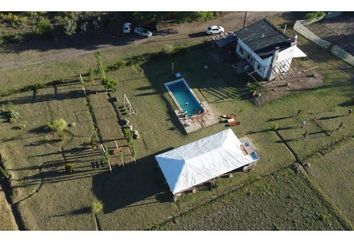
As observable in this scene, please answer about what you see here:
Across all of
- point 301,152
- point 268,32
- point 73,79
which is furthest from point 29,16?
point 301,152

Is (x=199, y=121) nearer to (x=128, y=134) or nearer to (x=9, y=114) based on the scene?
(x=128, y=134)

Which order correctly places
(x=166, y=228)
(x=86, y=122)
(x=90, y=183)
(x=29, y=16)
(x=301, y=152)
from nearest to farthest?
(x=166, y=228)
(x=90, y=183)
(x=301, y=152)
(x=86, y=122)
(x=29, y=16)

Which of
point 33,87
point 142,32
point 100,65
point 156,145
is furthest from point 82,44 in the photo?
point 156,145

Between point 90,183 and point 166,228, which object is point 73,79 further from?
point 166,228

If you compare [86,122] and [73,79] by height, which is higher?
[73,79]

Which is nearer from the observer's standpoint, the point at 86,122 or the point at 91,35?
the point at 86,122

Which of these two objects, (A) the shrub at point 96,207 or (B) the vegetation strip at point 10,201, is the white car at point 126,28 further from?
(A) the shrub at point 96,207

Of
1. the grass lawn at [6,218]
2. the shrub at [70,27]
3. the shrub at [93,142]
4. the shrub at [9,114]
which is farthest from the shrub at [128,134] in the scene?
the shrub at [70,27]

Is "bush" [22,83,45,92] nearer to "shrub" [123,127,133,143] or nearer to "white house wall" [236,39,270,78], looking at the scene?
"shrub" [123,127,133,143]

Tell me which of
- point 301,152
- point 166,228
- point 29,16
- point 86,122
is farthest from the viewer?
point 29,16
